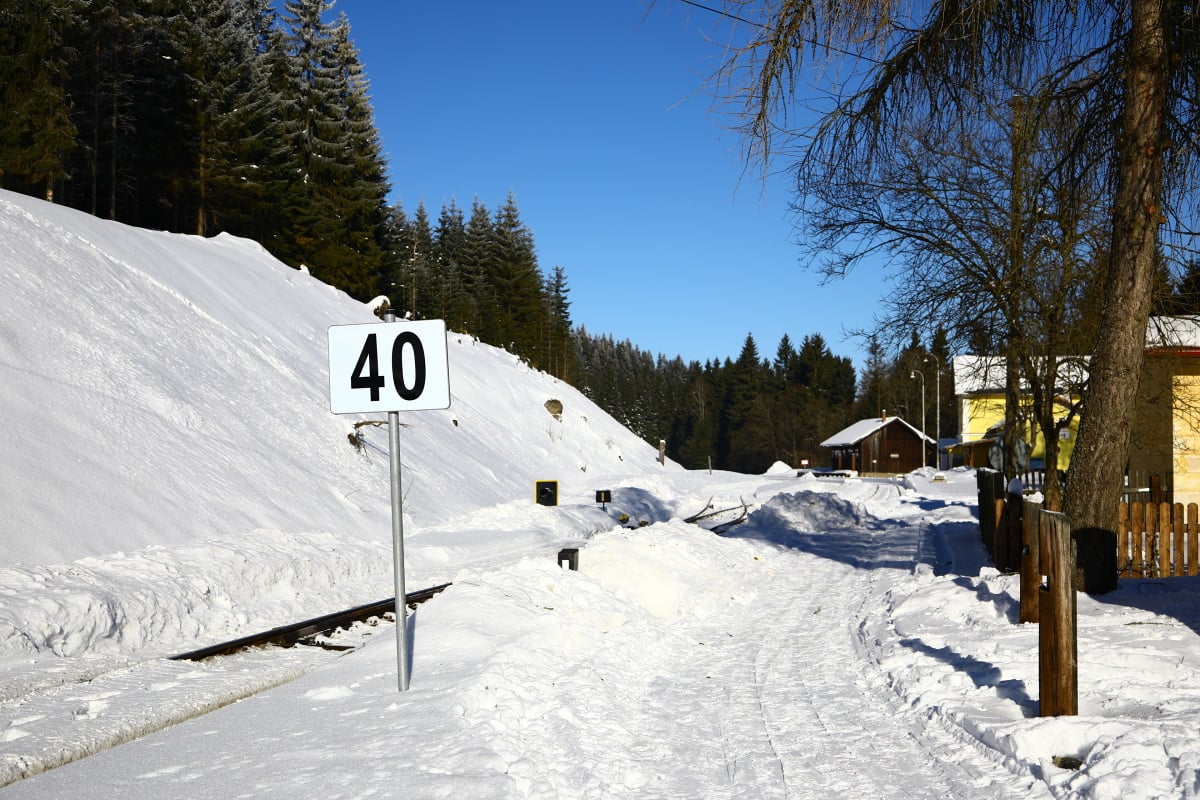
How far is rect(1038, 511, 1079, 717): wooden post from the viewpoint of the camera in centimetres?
604

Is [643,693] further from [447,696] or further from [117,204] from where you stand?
[117,204]

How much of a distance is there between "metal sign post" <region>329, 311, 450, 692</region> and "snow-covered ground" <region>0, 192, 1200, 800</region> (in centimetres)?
132

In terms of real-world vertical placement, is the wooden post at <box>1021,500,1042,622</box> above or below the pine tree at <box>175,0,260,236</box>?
below

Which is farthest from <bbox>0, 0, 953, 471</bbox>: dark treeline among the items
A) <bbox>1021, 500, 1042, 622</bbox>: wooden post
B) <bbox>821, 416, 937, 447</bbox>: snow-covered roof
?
<bbox>821, 416, 937, 447</bbox>: snow-covered roof

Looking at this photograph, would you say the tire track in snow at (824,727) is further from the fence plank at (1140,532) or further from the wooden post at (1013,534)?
the fence plank at (1140,532)

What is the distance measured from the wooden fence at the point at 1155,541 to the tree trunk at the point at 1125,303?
2.86 m

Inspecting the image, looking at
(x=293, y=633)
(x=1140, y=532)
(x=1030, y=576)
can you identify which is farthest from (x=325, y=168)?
(x=1030, y=576)

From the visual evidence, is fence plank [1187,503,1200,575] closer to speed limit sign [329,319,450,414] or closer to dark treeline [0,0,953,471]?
dark treeline [0,0,953,471]

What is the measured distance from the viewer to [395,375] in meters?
7.19

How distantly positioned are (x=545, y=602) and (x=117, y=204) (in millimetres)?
45656

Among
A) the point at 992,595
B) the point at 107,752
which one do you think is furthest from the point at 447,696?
the point at 992,595

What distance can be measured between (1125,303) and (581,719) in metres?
7.45

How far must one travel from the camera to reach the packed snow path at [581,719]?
5.27m

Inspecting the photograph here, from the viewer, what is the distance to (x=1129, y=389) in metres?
10.0
